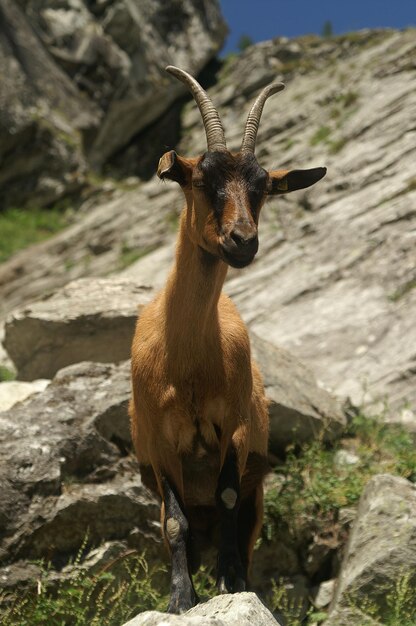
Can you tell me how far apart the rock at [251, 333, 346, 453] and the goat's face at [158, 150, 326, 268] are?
106 inches

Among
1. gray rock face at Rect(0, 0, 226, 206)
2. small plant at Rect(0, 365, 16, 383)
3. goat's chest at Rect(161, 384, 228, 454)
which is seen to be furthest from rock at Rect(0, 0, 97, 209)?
goat's chest at Rect(161, 384, 228, 454)

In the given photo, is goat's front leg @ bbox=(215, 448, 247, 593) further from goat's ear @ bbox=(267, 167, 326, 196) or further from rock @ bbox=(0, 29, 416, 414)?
rock @ bbox=(0, 29, 416, 414)

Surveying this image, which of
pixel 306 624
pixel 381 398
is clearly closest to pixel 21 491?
pixel 306 624

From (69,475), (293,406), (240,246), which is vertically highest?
(240,246)

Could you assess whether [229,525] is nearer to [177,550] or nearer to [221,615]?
[177,550]

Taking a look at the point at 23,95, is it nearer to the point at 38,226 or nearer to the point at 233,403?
the point at 38,226

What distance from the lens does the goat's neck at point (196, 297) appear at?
4812 millimetres

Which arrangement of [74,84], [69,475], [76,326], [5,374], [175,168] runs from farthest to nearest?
[74,84] < [5,374] < [76,326] < [69,475] < [175,168]

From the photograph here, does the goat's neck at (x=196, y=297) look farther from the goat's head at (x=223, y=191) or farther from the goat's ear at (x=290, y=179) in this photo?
the goat's ear at (x=290, y=179)

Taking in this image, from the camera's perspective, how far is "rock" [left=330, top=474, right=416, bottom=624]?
5.23 meters

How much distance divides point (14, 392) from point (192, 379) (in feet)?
11.8

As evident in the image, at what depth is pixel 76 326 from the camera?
325 inches

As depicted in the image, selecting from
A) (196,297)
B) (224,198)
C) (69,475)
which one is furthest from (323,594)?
(224,198)

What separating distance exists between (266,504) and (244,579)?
1.90 metres
